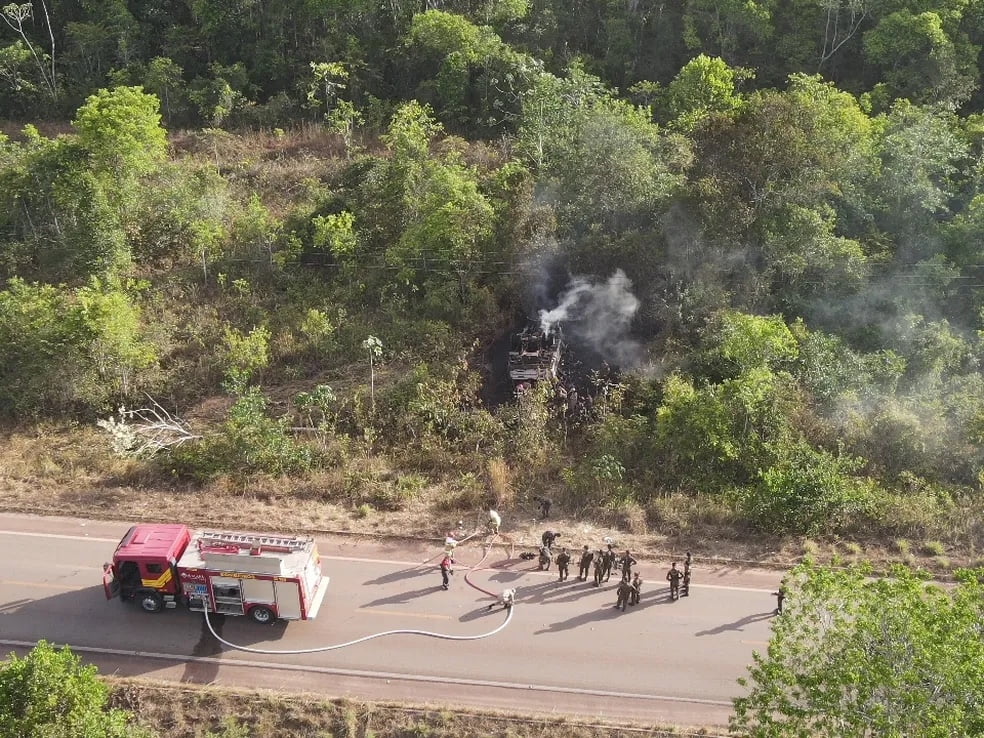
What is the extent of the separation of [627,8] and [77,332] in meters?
28.9

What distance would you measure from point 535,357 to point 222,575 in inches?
450

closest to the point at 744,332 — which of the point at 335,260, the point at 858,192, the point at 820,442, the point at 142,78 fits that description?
the point at 820,442

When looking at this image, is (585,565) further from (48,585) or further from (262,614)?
(48,585)

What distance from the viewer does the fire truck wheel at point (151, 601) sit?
17312mm

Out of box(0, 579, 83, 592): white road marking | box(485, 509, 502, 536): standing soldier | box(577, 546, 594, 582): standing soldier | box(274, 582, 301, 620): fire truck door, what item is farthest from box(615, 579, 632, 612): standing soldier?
box(0, 579, 83, 592): white road marking

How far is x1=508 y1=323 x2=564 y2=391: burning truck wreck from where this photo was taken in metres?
24.4

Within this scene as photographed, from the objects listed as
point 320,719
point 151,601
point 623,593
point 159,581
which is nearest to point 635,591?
point 623,593

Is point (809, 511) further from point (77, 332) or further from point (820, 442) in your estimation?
point (77, 332)

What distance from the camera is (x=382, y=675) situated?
1641 cm

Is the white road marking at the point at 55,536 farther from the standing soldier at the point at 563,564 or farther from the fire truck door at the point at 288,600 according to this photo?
the standing soldier at the point at 563,564

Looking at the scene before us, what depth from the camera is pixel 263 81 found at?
39.9 meters

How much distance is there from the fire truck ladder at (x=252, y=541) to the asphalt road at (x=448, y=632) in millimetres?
1812

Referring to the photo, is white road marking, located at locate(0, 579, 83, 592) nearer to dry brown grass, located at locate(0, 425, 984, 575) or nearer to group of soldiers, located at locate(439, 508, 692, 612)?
dry brown grass, located at locate(0, 425, 984, 575)

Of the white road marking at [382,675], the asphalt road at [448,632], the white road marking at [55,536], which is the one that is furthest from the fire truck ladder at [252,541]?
the white road marking at [55,536]
